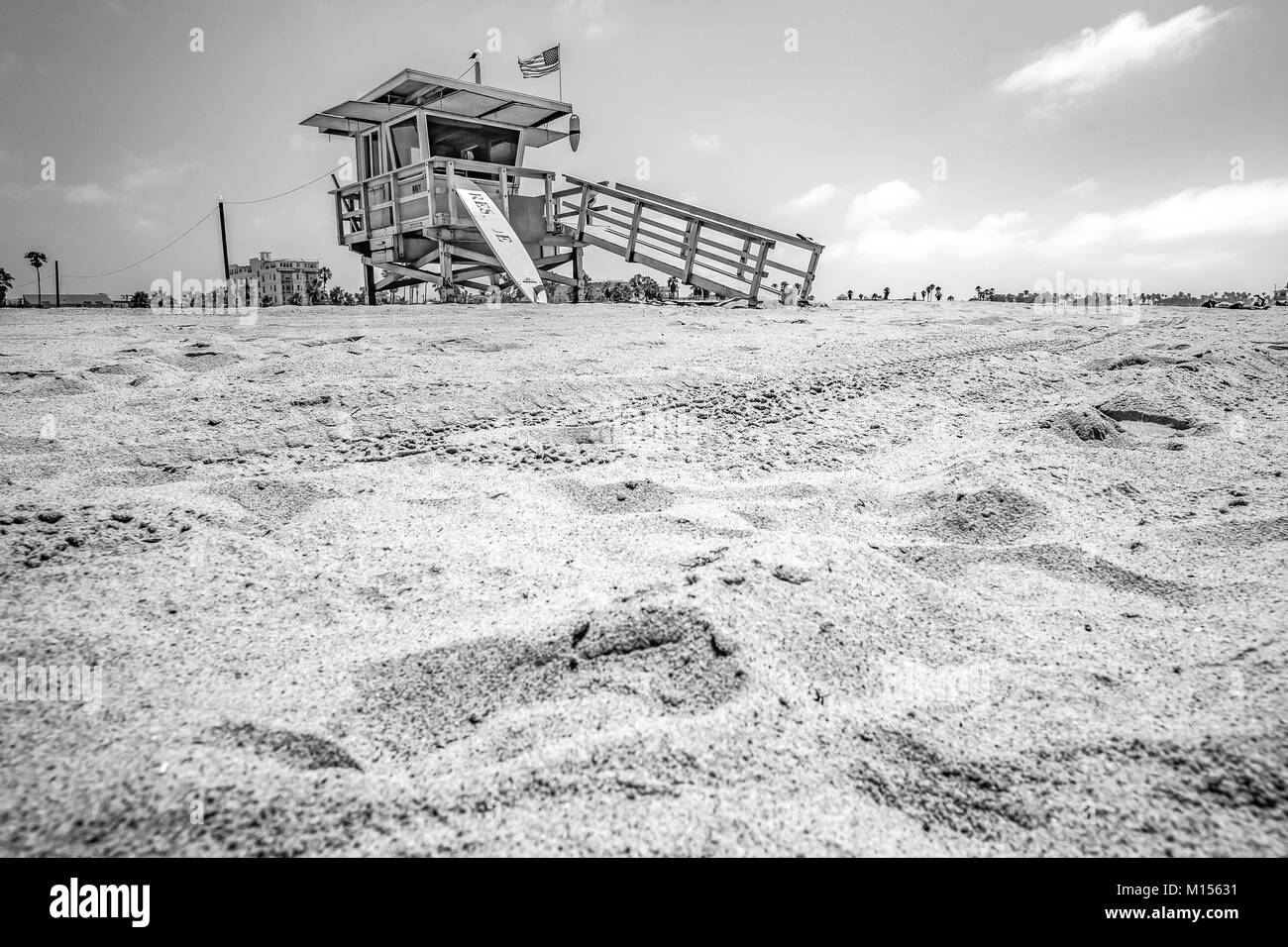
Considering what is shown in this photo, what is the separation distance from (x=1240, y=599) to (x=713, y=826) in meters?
1.41

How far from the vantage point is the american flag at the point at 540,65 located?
47.1 ft

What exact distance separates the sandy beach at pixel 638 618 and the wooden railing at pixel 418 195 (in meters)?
9.16

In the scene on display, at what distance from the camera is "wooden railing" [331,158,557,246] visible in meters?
11.5

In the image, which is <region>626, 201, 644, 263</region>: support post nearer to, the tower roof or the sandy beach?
the tower roof

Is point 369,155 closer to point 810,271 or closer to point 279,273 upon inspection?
point 810,271

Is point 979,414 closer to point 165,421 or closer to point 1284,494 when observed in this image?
point 1284,494

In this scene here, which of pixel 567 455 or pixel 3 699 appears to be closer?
pixel 3 699

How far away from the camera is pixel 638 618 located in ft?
4.87

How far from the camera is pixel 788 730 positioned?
1.20 metres

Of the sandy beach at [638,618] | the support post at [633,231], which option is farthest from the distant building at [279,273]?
the sandy beach at [638,618]

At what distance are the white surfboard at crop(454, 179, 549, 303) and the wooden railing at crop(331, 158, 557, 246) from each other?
0.35 meters
